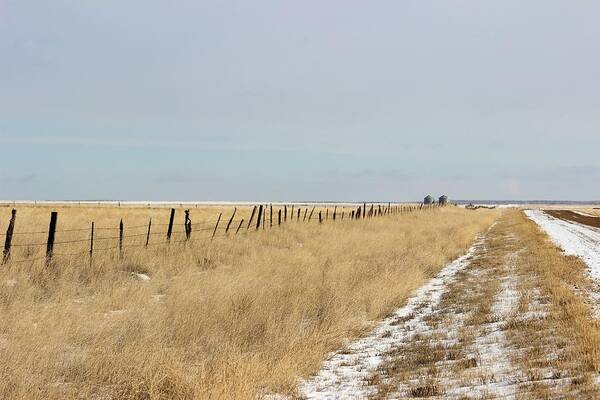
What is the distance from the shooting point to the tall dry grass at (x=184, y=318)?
19.9ft

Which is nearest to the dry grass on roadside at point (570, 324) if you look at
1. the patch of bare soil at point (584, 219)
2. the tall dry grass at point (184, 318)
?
the tall dry grass at point (184, 318)

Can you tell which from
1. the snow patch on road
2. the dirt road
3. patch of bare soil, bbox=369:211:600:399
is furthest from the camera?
the snow patch on road

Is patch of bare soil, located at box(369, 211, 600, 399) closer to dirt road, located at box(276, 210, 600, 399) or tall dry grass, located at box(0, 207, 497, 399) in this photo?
dirt road, located at box(276, 210, 600, 399)

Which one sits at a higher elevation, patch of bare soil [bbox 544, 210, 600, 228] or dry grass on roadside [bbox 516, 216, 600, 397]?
patch of bare soil [bbox 544, 210, 600, 228]

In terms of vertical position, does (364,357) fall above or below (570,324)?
below

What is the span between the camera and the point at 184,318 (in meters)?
8.62

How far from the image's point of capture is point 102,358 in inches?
260

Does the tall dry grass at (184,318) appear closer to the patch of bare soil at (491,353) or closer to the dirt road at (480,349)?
the dirt road at (480,349)

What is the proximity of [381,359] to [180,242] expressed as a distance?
988 centimetres

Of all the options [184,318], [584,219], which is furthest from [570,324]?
[584,219]

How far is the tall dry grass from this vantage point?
19.9 feet

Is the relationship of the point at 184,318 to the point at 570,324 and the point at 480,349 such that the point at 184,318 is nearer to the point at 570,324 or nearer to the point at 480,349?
the point at 480,349

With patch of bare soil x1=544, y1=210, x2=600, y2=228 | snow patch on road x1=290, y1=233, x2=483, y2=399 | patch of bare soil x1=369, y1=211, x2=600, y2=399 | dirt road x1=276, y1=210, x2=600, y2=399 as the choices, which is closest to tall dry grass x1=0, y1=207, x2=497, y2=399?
snow patch on road x1=290, y1=233, x2=483, y2=399

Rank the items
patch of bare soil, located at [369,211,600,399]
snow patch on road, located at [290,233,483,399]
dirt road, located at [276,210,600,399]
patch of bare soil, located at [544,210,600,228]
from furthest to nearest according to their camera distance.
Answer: patch of bare soil, located at [544,210,600,228] → snow patch on road, located at [290,233,483,399] → dirt road, located at [276,210,600,399] → patch of bare soil, located at [369,211,600,399]
